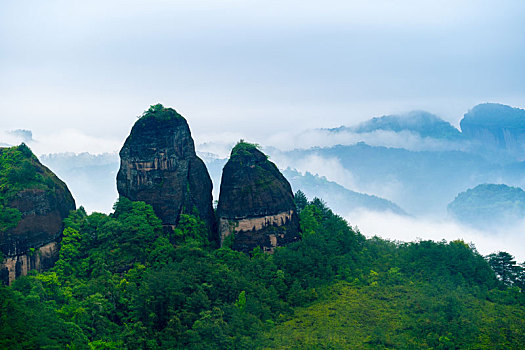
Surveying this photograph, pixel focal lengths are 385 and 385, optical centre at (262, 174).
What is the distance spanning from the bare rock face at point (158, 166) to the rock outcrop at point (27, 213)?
6.46 m

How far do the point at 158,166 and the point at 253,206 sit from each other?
33.5 feet

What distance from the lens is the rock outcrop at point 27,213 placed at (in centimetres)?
2888

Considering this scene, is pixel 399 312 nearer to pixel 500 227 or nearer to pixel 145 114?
pixel 145 114

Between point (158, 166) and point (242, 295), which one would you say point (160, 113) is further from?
point (242, 295)

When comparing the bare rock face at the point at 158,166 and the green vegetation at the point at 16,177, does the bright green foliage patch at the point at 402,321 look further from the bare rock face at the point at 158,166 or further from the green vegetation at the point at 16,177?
the green vegetation at the point at 16,177

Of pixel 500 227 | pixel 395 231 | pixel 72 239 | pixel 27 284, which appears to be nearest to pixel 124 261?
pixel 72 239

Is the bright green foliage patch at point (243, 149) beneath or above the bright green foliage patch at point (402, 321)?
above

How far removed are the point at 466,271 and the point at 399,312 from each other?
9925 mm

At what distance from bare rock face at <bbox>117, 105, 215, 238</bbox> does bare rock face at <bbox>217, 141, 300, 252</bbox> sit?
13.4 ft

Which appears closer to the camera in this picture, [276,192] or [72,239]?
[72,239]

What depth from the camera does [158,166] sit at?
3812 cm

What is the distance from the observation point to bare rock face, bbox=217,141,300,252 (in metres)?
38.2

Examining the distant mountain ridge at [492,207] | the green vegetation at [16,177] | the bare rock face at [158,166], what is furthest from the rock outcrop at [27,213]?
the distant mountain ridge at [492,207]

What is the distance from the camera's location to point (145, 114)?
1532 inches
